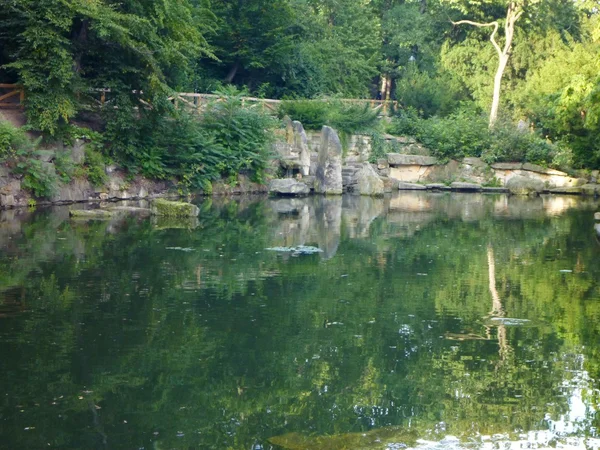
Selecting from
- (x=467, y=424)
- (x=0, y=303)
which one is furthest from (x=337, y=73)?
(x=467, y=424)

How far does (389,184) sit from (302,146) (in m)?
4.18

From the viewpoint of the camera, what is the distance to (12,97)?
2489 centimetres

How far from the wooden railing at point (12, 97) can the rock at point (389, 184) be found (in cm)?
1495

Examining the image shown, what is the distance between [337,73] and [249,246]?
2947 centimetres

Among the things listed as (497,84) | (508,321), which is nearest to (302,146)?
(497,84)

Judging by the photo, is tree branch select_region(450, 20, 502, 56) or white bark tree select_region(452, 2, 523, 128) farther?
tree branch select_region(450, 20, 502, 56)

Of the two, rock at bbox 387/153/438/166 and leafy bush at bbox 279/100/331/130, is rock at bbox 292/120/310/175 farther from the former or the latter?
rock at bbox 387/153/438/166

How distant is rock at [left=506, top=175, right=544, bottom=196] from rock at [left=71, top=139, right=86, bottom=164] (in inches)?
701

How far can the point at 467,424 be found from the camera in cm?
693

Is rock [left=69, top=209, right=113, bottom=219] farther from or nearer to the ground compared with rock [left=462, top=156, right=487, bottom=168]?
nearer to the ground

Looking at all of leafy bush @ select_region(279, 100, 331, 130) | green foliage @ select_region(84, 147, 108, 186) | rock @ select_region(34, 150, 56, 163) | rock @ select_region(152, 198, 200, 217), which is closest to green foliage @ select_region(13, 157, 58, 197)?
rock @ select_region(34, 150, 56, 163)

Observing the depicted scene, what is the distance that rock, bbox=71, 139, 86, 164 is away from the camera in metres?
25.0

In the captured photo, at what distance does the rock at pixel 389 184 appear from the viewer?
3477 centimetres

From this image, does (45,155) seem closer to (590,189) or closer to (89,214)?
(89,214)
